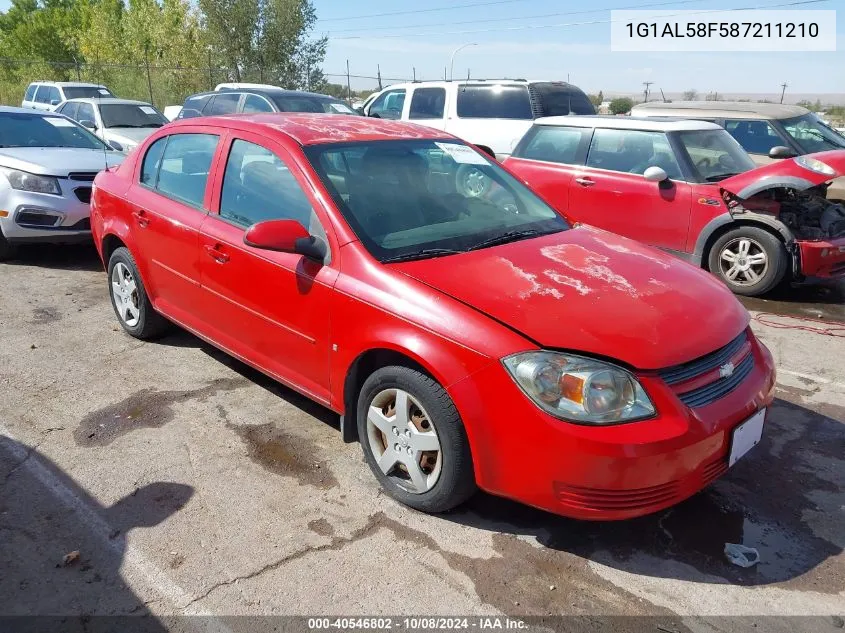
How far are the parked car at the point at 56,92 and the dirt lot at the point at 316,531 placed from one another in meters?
15.4

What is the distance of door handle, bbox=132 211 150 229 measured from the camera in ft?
15.0

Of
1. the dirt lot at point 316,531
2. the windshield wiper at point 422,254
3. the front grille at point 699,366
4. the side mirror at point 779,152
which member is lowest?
the dirt lot at point 316,531

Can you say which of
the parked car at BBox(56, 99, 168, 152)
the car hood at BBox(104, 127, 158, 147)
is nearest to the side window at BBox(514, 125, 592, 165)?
the car hood at BBox(104, 127, 158, 147)

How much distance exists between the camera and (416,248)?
3.28m

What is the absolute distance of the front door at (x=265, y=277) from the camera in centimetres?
338

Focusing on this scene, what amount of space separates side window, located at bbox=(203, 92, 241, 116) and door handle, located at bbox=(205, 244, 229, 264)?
893cm

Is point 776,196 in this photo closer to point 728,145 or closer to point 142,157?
point 728,145

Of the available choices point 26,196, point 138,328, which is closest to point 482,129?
point 26,196

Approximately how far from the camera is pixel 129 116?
12781 mm

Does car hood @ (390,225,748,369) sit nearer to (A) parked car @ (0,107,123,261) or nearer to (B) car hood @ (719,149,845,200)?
(B) car hood @ (719,149,845,200)

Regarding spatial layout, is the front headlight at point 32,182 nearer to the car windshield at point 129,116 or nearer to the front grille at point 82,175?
the front grille at point 82,175

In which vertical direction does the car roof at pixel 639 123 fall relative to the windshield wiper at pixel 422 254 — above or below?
above

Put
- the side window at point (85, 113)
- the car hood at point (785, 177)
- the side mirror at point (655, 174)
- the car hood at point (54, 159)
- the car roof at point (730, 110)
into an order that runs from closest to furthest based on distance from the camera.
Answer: the car hood at point (785, 177), the side mirror at point (655, 174), the car hood at point (54, 159), the car roof at point (730, 110), the side window at point (85, 113)

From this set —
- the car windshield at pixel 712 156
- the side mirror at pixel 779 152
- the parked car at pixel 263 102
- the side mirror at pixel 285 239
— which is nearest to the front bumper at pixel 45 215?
the parked car at pixel 263 102
